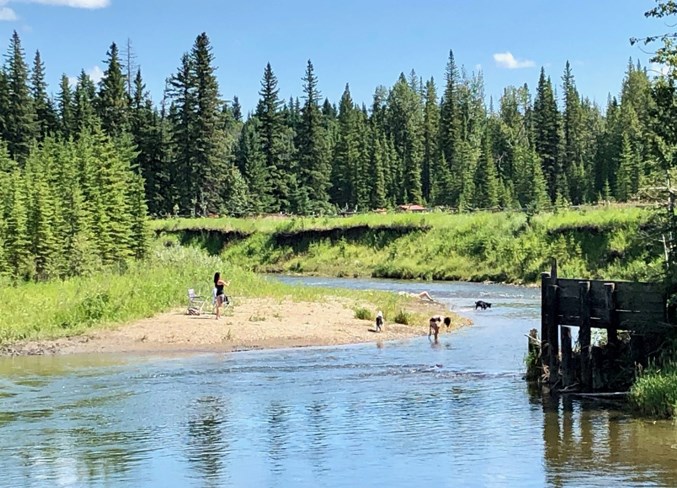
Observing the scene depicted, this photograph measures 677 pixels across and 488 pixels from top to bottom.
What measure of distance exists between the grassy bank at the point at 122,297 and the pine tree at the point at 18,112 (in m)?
57.7

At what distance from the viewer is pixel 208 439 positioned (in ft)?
59.2

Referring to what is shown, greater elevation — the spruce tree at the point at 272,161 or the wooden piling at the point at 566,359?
the spruce tree at the point at 272,161

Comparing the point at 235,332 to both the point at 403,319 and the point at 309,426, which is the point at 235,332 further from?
the point at 309,426

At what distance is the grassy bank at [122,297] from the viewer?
3325 cm

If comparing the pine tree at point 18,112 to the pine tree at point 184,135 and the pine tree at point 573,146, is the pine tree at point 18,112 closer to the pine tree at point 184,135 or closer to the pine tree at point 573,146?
the pine tree at point 184,135

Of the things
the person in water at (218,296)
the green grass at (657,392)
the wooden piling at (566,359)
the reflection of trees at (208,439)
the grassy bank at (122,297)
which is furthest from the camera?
the person in water at (218,296)

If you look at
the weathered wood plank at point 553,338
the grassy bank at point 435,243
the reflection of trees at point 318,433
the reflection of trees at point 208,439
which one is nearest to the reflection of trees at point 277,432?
the reflection of trees at point 318,433

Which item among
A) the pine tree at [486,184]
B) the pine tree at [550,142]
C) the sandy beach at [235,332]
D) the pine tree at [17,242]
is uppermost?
the pine tree at [550,142]

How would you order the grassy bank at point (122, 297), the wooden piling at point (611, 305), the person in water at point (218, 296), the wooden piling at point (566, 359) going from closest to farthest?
the wooden piling at point (611, 305), the wooden piling at point (566, 359), the grassy bank at point (122, 297), the person in water at point (218, 296)

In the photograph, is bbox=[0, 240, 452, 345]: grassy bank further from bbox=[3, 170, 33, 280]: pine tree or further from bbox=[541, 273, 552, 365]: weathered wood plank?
bbox=[541, 273, 552, 365]: weathered wood plank

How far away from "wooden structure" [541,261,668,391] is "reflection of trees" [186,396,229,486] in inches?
318

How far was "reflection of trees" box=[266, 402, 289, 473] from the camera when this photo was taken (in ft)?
53.7

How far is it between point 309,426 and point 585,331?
679 centimetres

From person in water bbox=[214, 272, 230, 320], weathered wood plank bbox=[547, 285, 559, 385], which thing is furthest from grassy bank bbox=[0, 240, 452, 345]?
weathered wood plank bbox=[547, 285, 559, 385]
